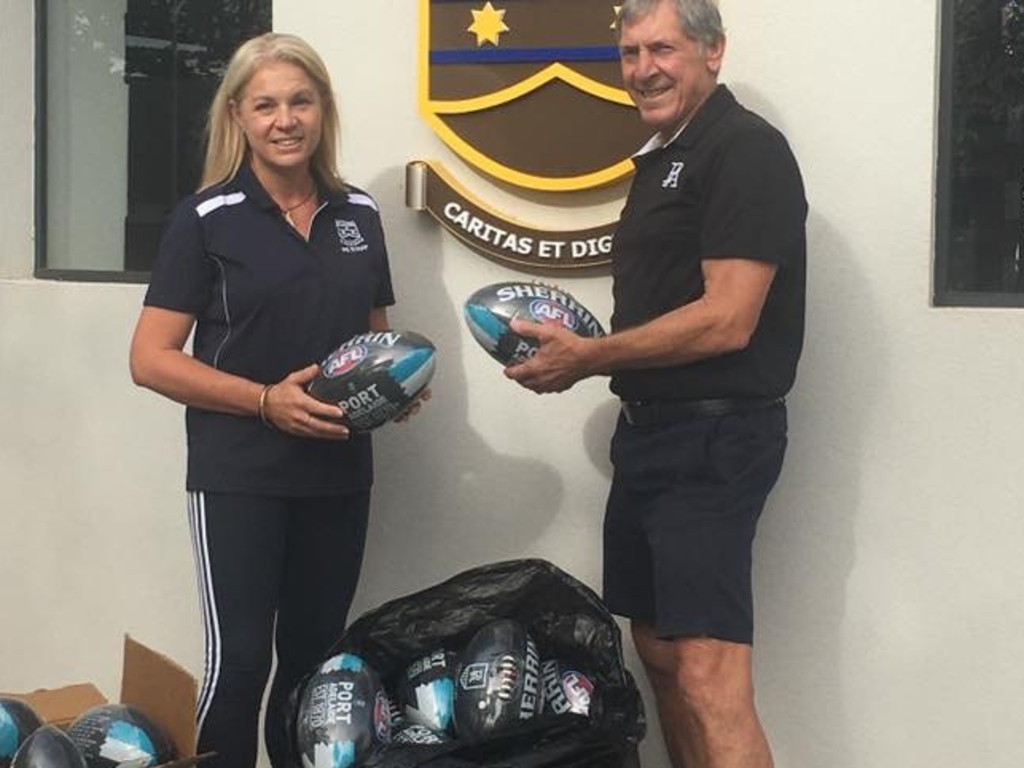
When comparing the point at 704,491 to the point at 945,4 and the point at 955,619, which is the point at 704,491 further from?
the point at 945,4

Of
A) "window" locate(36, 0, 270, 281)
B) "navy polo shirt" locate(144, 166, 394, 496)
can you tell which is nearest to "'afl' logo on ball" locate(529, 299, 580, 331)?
"navy polo shirt" locate(144, 166, 394, 496)

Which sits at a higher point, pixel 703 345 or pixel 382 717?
pixel 703 345

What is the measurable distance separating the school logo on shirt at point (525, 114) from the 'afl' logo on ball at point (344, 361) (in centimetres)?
69

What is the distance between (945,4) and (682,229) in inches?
32.0

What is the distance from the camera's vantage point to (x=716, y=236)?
264cm

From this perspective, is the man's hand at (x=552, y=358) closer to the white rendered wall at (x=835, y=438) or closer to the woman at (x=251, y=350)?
the woman at (x=251, y=350)

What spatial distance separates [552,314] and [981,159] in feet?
3.33

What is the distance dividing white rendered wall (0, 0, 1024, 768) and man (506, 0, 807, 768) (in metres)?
0.34

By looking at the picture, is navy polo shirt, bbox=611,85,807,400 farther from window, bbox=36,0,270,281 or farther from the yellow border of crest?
window, bbox=36,0,270,281

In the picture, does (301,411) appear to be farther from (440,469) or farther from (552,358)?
(440,469)

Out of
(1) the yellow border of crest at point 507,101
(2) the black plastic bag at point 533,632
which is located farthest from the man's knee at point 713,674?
(1) the yellow border of crest at point 507,101

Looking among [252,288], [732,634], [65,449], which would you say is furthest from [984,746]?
[65,449]

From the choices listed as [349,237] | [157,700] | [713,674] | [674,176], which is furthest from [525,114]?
[157,700]

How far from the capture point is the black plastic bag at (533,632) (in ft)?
9.11
